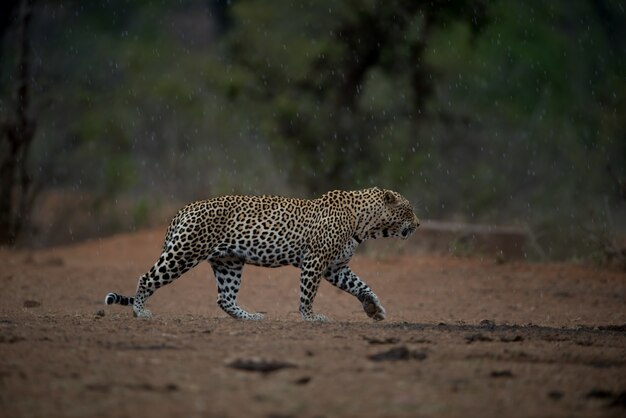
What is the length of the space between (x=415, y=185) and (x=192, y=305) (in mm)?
9772

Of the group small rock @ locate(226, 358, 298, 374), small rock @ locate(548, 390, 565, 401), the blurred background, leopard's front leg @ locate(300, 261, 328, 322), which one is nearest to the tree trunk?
the blurred background

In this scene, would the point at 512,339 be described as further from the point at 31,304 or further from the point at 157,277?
the point at 31,304

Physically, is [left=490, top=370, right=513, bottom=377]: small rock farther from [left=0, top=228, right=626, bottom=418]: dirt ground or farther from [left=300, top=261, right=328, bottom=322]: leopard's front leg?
[left=300, top=261, right=328, bottom=322]: leopard's front leg

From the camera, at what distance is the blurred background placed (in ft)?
70.8

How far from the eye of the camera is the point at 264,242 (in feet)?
35.4

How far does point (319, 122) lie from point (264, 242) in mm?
11177

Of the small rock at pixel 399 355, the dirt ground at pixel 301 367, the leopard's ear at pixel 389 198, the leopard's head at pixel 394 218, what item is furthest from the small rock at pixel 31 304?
the small rock at pixel 399 355

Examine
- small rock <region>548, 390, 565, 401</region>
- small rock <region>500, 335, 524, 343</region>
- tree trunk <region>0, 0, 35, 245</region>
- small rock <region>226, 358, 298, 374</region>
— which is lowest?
small rock <region>226, 358, 298, 374</region>

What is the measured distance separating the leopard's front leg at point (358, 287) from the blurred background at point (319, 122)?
21.0 ft

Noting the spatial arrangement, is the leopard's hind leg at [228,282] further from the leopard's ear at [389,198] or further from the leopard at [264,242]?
the leopard's ear at [389,198]

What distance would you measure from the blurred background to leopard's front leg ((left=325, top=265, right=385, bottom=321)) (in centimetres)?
641

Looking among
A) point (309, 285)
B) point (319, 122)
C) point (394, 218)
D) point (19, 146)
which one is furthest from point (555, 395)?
point (319, 122)

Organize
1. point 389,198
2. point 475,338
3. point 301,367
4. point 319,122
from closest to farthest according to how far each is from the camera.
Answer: point 301,367 → point 475,338 → point 389,198 → point 319,122

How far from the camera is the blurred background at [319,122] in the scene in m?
21.6
